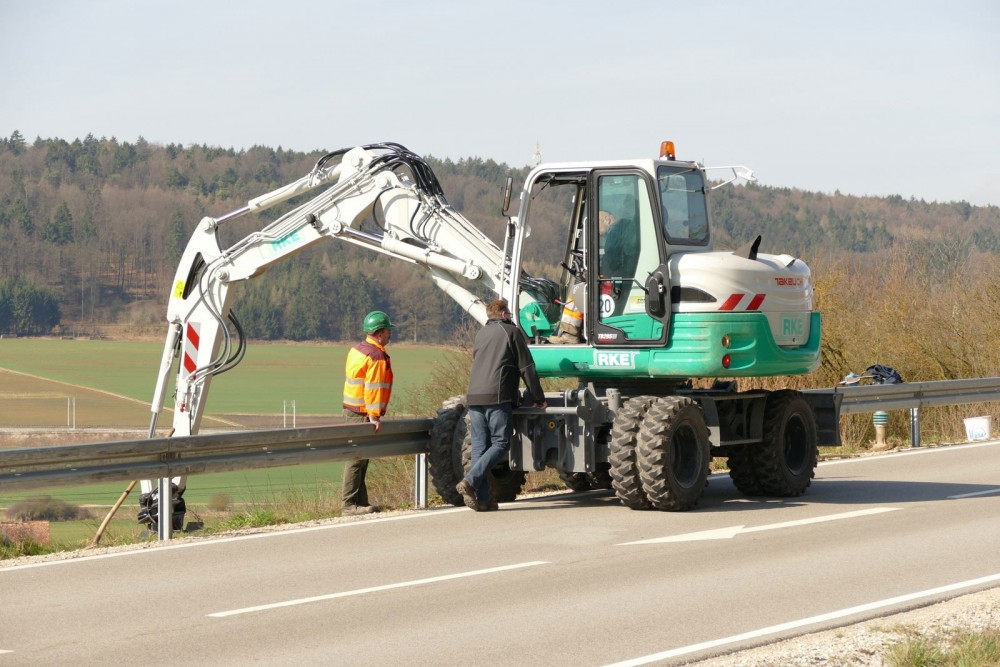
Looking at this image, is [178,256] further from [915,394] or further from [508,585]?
[508,585]

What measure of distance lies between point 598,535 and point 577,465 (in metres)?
1.41

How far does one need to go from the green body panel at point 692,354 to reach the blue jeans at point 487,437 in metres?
0.98

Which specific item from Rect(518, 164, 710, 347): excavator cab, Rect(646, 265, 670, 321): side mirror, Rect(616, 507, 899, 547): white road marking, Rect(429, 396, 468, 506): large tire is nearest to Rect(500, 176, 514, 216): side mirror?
Rect(518, 164, 710, 347): excavator cab

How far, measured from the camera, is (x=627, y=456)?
12523 millimetres

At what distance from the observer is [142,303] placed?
169875mm

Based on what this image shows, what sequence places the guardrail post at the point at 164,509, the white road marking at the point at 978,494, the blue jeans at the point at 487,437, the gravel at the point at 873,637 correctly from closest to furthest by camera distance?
the gravel at the point at 873,637
the guardrail post at the point at 164,509
the blue jeans at the point at 487,437
the white road marking at the point at 978,494

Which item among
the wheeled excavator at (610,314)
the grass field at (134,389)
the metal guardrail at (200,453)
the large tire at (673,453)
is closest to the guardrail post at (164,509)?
the metal guardrail at (200,453)

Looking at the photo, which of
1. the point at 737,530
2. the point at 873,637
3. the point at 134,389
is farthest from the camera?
the point at 134,389

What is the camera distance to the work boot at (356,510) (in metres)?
13.4

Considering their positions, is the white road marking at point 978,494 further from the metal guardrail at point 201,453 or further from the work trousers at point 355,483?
the work trousers at point 355,483

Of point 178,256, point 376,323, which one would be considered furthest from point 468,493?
point 178,256

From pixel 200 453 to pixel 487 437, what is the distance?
263 centimetres

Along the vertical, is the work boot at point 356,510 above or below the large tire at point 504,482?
below

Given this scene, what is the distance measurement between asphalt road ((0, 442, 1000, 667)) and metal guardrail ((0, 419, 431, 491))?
79cm
